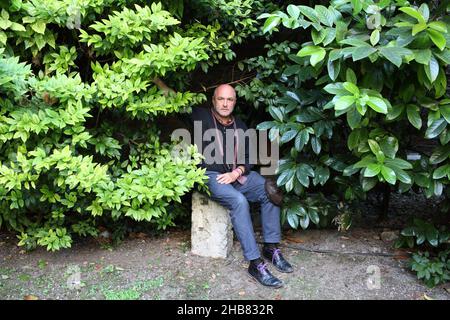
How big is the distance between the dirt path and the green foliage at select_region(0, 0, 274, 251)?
0.66 feet

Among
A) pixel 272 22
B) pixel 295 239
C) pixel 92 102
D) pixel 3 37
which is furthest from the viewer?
pixel 295 239

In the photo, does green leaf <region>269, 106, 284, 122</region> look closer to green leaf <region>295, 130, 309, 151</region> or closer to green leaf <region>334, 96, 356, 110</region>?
green leaf <region>295, 130, 309, 151</region>

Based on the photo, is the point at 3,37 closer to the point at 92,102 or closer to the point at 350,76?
the point at 92,102

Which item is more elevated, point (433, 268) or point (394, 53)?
point (394, 53)

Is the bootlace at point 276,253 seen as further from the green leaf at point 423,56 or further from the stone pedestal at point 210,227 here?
the green leaf at point 423,56

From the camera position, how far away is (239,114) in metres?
3.97

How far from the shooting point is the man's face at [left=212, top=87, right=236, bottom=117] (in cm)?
343

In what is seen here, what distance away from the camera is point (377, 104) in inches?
93.0

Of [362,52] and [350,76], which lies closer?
[362,52]

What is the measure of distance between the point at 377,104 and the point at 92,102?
1.82 m

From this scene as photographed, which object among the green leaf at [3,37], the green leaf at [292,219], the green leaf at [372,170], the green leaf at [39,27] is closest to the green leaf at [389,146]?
the green leaf at [372,170]

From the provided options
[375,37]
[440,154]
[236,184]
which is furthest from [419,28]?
[236,184]

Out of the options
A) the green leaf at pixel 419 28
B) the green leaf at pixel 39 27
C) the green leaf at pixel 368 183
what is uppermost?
the green leaf at pixel 39 27

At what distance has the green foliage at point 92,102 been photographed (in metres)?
2.84
